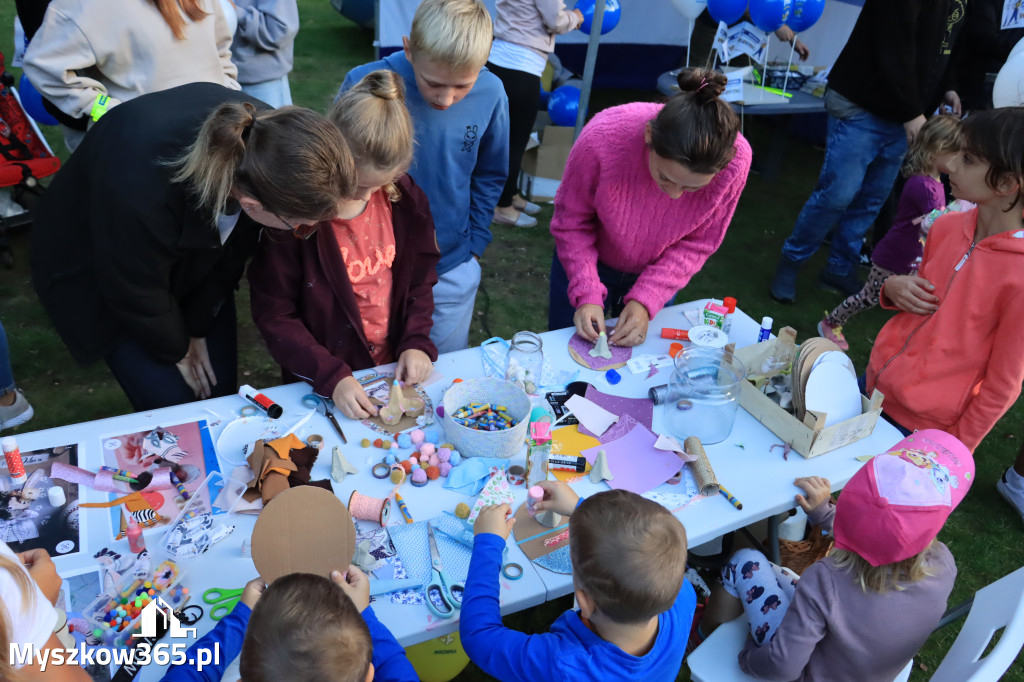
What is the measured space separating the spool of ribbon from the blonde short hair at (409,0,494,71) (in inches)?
56.0

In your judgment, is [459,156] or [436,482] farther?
[459,156]

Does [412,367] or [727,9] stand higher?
[727,9]

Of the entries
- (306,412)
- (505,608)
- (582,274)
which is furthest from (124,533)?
(582,274)

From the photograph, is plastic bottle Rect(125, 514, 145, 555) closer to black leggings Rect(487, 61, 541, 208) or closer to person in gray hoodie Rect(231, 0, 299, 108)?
person in gray hoodie Rect(231, 0, 299, 108)

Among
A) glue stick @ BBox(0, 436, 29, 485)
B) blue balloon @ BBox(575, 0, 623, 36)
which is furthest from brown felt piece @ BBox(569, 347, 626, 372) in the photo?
blue balloon @ BBox(575, 0, 623, 36)

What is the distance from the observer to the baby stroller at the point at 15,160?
393 centimetres

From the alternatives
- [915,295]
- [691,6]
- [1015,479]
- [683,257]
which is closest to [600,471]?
[683,257]

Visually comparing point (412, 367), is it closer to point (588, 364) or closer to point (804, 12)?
point (588, 364)

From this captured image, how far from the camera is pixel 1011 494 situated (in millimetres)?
3082

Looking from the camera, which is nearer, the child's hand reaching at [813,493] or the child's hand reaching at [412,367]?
the child's hand reaching at [813,493]

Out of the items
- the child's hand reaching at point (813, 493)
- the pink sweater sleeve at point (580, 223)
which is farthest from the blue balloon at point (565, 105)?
the child's hand reaching at point (813, 493)

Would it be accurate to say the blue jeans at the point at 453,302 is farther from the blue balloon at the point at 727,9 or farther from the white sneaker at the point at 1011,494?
the blue balloon at the point at 727,9

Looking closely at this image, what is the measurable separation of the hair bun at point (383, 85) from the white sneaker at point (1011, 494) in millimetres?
3056

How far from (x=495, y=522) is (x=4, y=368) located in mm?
2467
